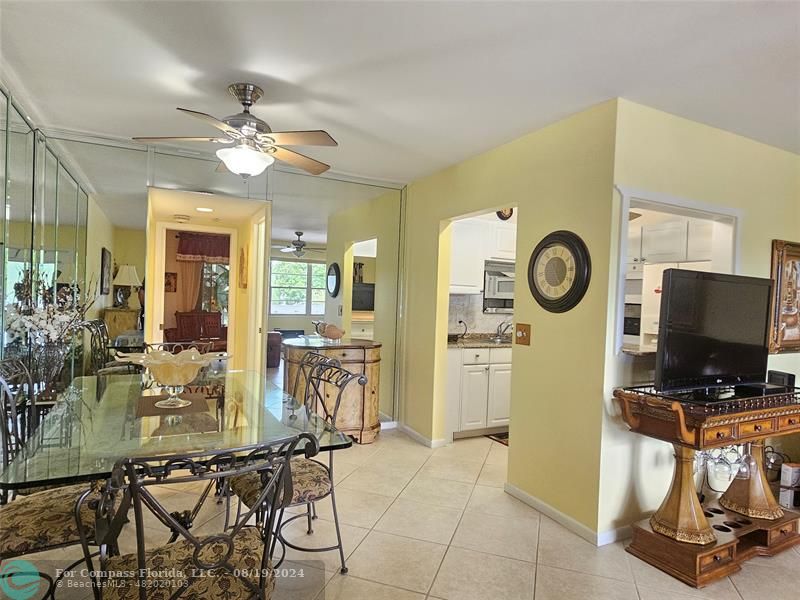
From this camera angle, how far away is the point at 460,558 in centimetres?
235

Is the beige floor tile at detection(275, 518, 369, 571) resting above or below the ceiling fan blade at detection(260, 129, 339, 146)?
below

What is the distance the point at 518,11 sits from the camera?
1731 mm

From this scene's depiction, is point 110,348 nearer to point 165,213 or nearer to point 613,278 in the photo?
point 165,213

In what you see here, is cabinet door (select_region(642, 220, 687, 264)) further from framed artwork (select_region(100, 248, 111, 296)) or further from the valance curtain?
the valance curtain

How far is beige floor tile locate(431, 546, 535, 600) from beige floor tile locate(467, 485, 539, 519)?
1.70ft

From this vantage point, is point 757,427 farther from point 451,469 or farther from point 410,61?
point 410,61

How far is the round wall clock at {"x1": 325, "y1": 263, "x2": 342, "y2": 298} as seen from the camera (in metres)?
5.28

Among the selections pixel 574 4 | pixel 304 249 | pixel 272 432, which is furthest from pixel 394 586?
pixel 304 249

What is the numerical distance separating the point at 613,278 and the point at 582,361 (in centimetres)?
51

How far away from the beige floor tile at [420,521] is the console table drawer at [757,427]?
163 centimetres

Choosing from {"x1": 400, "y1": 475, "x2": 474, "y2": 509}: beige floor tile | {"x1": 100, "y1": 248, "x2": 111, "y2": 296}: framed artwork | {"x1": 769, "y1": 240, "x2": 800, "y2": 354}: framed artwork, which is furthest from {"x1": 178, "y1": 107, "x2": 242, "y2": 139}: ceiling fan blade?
{"x1": 769, "y1": 240, "x2": 800, "y2": 354}: framed artwork

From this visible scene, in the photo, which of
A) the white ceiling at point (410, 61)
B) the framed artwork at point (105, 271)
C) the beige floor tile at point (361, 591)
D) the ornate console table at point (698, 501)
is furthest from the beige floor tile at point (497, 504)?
the framed artwork at point (105, 271)

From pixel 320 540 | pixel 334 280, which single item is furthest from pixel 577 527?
pixel 334 280

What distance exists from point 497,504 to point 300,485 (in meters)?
1.49
